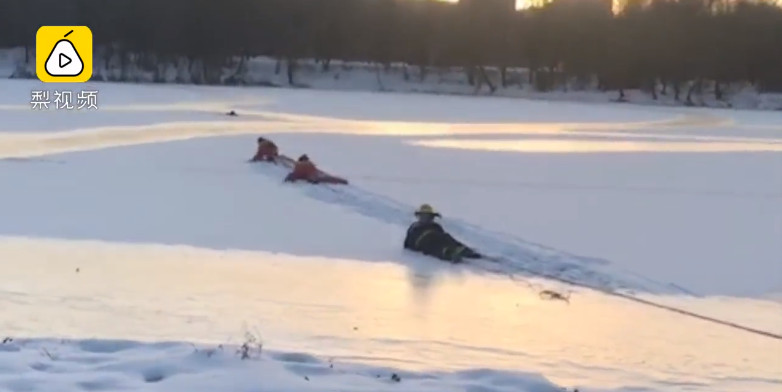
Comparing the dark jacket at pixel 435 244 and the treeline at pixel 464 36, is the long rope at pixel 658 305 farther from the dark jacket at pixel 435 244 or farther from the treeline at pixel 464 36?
the treeline at pixel 464 36

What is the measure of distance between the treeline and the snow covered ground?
142 ft

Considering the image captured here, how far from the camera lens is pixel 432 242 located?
405 inches

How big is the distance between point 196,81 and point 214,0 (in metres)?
6.84

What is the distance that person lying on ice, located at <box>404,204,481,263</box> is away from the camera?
1008 cm

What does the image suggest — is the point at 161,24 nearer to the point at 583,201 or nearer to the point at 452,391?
the point at 583,201

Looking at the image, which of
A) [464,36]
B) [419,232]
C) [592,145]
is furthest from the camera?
[464,36]

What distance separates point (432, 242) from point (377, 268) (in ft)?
2.69

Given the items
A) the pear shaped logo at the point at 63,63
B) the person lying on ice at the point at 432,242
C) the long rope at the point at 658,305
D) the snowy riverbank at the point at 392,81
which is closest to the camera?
the long rope at the point at 658,305

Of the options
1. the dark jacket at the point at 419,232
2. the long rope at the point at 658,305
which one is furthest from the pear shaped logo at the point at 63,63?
the long rope at the point at 658,305

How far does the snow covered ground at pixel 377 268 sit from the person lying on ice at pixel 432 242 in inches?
7.0

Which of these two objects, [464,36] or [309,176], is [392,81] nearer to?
[464,36]

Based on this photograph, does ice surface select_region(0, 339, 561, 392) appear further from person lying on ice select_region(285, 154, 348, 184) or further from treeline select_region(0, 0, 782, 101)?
treeline select_region(0, 0, 782, 101)

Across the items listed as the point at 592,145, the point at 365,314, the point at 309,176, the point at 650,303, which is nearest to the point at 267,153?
the point at 309,176

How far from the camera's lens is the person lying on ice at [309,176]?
1546cm
